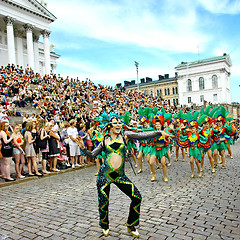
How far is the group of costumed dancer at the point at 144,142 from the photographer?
4191mm

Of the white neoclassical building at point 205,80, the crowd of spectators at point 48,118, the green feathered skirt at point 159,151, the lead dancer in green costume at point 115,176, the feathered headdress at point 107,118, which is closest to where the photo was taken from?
the lead dancer in green costume at point 115,176

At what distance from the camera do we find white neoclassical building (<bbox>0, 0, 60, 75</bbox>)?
118ft

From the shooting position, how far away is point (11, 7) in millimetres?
36406

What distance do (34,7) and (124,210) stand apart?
41.4 metres

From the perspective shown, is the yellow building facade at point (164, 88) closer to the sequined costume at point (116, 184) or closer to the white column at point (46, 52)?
the white column at point (46, 52)

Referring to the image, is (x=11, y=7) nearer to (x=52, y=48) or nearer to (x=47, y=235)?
(x=52, y=48)

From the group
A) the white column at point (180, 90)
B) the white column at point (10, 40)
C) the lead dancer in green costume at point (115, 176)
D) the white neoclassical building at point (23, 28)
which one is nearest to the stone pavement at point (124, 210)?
the lead dancer in green costume at point (115, 176)

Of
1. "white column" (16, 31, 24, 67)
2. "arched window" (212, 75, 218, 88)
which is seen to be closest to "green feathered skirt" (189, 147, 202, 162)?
Answer: "white column" (16, 31, 24, 67)

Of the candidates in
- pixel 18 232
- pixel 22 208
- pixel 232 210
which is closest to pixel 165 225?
pixel 232 210

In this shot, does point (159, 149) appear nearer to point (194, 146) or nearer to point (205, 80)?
point (194, 146)

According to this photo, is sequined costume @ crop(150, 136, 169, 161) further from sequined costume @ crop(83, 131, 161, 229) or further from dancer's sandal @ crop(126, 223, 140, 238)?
dancer's sandal @ crop(126, 223, 140, 238)

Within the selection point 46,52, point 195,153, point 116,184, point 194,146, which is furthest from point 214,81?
point 116,184

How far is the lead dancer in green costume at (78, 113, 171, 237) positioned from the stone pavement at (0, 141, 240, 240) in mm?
274

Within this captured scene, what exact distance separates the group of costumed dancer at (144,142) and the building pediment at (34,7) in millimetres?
34147
